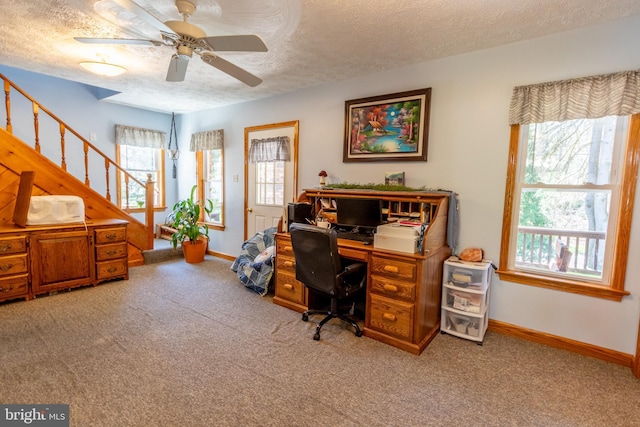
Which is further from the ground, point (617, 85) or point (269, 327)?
point (617, 85)

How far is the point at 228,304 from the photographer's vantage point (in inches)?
123

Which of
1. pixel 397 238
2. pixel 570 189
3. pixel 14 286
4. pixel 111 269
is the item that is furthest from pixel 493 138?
pixel 14 286

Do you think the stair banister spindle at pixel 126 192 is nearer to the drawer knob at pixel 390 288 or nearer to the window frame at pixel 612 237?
the drawer knob at pixel 390 288

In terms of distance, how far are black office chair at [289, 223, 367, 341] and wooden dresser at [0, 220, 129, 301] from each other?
98.5 inches

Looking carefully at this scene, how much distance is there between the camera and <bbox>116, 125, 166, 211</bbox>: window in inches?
201

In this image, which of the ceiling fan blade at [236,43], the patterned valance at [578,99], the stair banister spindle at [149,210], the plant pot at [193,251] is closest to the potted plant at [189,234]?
the plant pot at [193,251]

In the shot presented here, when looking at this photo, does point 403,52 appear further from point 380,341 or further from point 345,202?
point 380,341

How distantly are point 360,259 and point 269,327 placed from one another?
0.99 meters

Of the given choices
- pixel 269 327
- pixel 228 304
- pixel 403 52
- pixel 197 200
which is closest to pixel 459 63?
pixel 403 52

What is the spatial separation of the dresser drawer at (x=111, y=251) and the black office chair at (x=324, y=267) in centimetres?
247

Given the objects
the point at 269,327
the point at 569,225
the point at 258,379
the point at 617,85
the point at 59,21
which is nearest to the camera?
the point at 258,379

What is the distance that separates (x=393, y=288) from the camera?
240cm

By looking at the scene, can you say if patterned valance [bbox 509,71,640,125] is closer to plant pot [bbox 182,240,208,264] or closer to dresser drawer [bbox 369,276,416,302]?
dresser drawer [bbox 369,276,416,302]

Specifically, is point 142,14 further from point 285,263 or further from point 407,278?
point 407,278
